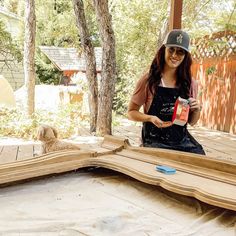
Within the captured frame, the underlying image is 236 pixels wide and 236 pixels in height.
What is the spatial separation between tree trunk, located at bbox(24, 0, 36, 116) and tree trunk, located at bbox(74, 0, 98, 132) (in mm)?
914

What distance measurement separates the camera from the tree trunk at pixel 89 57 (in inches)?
197

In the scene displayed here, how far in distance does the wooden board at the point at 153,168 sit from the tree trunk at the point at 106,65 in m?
3.11

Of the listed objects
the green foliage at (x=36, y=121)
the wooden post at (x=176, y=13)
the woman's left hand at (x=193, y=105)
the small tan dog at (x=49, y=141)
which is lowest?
the green foliage at (x=36, y=121)

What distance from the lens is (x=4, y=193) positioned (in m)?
1.11

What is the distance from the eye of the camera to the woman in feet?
6.19

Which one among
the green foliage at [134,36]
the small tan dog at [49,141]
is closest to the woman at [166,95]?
the small tan dog at [49,141]

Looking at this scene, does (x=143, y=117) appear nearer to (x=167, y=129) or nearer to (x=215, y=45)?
(x=167, y=129)

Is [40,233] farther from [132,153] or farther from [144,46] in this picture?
[144,46]

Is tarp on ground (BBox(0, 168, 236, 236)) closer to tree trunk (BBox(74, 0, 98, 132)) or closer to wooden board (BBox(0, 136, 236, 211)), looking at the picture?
wooden board (BBox(0, 136, 236, 211))

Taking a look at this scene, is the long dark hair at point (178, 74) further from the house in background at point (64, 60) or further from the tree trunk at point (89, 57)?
the house in background at point (64, 60)

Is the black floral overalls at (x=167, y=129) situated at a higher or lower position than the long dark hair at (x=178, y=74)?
lower

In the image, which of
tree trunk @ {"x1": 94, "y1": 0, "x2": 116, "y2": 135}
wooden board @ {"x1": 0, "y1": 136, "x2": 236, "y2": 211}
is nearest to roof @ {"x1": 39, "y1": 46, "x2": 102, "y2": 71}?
tree trunk @ {"x1": 94, "y1": 0, "x2": 116, "y2": 135}

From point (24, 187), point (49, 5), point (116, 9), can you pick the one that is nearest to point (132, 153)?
point (24, 187)

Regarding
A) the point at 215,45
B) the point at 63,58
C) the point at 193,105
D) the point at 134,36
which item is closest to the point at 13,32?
the point at 63,58
